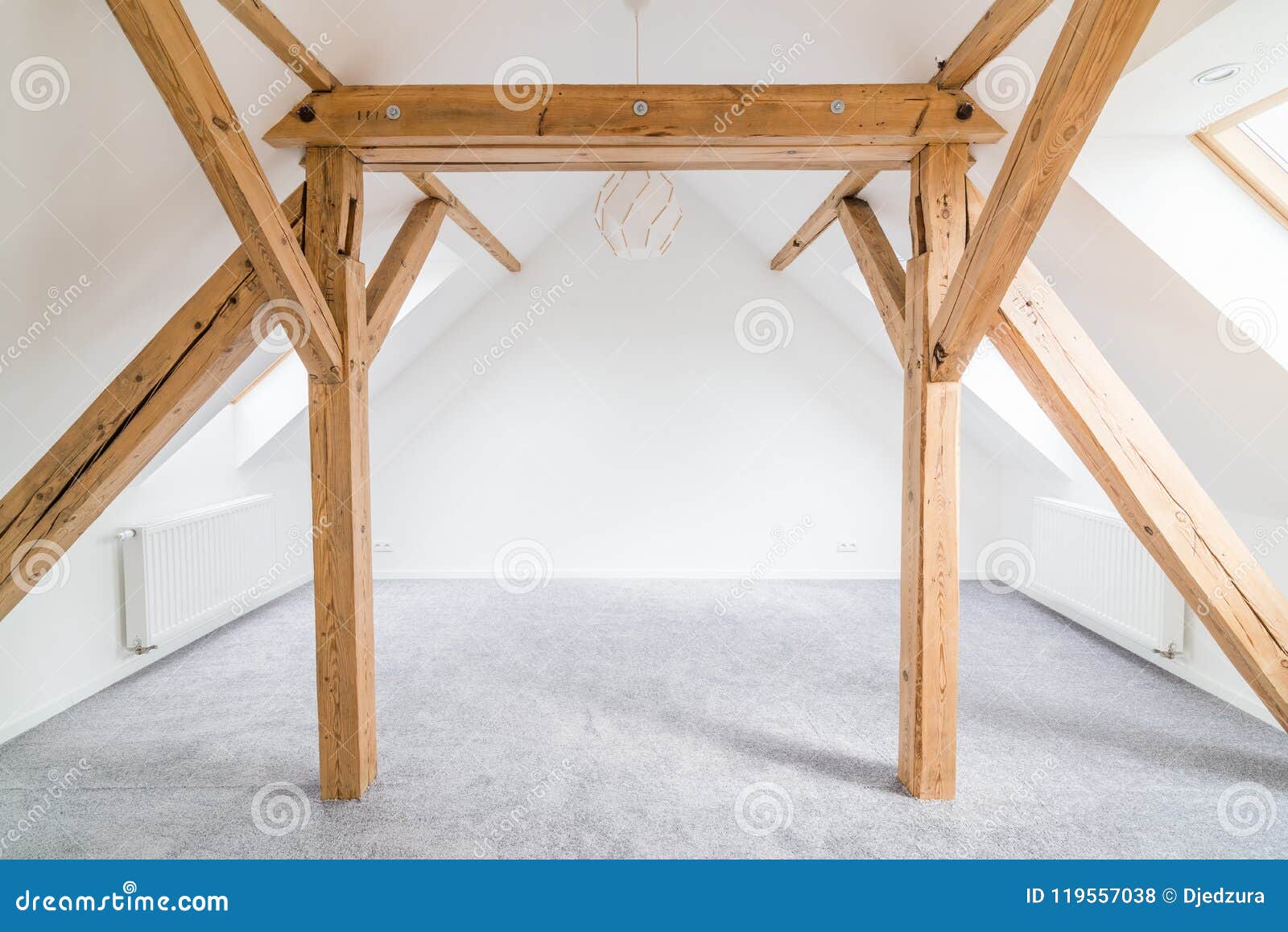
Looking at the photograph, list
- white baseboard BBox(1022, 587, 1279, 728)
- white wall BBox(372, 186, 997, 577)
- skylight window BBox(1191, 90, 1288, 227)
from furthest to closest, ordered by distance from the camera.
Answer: white wall BBox(372, 186, 997, 577) → white baseboard BBox(1022, 587, 1279, 728) → skylight window BBox(1191, 90, 1288, 227)

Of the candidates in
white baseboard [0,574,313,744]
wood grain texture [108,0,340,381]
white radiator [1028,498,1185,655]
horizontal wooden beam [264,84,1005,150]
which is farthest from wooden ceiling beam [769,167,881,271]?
white baseboard [0,574,313,744]

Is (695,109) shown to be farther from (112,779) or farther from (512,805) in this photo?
(112,779)

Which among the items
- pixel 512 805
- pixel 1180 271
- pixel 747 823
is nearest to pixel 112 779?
pixel 512 805

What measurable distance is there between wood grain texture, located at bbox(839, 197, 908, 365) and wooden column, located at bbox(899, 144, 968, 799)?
0.14 m

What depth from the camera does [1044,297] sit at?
218cm

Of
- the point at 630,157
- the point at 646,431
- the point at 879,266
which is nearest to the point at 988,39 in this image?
the point at 879,266

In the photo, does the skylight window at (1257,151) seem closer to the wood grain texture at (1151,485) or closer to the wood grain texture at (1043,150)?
A: the wood grain texture at (1151,485)

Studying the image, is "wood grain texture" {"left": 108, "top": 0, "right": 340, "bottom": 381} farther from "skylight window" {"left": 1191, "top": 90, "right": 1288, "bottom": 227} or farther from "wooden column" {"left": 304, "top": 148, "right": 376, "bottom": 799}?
"skylight window" {"left": 1191, "top": 90, "right": 1288, "bottom": 227}

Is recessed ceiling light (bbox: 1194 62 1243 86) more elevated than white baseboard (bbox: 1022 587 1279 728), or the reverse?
recessed ceiling light (bbox: 1194 62 1243 86)

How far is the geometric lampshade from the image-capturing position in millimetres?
2479

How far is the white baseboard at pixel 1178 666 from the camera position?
9.32 feet

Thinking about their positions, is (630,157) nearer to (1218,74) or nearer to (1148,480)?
(1218,74)

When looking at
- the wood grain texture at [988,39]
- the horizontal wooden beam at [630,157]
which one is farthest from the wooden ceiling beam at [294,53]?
the wood grain texture at [988,39]
